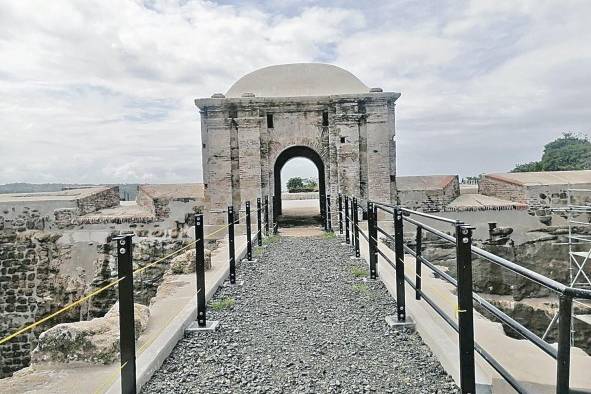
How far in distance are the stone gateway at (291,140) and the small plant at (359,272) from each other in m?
6.77

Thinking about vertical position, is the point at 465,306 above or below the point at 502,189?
below

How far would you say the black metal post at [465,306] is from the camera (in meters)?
3.10

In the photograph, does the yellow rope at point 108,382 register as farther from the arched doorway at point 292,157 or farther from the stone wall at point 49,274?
the arched doorway at point 292,157

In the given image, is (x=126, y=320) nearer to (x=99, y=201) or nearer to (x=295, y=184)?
(x=99, y=201)

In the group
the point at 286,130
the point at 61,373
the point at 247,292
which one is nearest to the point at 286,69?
the point at 286,130

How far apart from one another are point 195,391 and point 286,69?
1426cm

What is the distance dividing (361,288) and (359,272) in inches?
40.1

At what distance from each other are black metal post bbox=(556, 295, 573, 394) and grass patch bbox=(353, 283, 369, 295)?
4.47 m

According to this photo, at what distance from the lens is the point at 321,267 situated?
27.7ft

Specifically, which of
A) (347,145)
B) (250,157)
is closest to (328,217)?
(347,145)

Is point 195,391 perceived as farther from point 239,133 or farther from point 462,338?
point 239,133

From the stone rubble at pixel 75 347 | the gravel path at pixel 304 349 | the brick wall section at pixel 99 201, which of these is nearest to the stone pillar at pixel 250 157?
the brick wall section at pixel 99 201

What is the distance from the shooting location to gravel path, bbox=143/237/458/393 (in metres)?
3.70

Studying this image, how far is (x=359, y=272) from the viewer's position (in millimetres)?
7719
